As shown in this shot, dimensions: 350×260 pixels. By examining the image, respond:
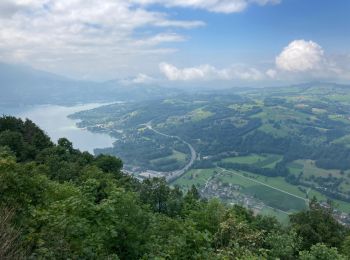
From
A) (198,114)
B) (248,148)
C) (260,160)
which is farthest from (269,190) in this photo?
(198,114)

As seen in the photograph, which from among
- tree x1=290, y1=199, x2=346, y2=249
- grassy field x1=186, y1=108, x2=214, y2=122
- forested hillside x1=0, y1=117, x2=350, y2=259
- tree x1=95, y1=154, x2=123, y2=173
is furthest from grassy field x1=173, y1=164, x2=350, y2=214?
grassy field x1=186, y1=108, x2=214, y2=122

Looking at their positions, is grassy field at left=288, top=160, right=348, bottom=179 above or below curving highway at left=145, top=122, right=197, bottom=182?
below

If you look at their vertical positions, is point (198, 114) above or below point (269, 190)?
above

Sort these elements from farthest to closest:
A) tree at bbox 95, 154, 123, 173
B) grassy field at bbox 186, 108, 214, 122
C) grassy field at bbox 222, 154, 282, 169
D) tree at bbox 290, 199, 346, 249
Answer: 1. grassy field at bbox 186, 108, 214, 122
2. grassy field at bbox 222, 154, 282, 169
3. tree at bbox 95, 154, 123, 173
4. tree at bbox 290, 199, 346, 249

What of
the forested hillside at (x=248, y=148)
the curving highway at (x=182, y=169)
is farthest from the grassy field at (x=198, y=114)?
the curving highway at (x=182, y=169)

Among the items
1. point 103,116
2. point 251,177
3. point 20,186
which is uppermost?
point 20,186

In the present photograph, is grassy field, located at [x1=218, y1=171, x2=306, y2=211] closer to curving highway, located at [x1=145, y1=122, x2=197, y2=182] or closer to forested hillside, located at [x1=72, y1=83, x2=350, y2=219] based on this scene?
forested hillside, located at [x1=72, y1=83, x2=350, y2=219]

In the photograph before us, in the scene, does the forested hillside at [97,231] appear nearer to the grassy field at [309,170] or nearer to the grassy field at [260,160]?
the grassy field at [309,170]

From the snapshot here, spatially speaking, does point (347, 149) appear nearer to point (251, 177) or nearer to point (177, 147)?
point (251, 177)

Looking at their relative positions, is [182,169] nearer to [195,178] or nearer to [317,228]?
[195,178]

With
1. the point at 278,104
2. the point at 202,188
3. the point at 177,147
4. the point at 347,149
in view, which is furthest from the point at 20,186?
the point at 278,104

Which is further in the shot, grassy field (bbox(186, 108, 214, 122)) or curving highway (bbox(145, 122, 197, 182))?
grassy field (bbox(186, 108, 214, 122))
